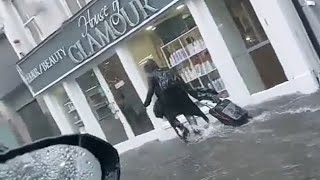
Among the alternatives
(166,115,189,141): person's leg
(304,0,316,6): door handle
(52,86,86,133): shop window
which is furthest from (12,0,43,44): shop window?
(304,0,316,6): door handle

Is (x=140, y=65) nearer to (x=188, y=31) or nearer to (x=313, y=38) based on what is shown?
(x=188, y=31)

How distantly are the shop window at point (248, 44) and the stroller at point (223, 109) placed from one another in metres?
0.06

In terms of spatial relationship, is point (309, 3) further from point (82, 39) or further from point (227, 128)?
point (82, 39)

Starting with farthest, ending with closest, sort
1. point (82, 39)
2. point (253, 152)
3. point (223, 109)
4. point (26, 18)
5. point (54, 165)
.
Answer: point (82, 39), point (26, 18), point (223, 109), point (253, 152), point (54, 165)

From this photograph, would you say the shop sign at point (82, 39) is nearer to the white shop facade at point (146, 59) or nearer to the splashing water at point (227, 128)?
the white shop facade at point (146, 59)

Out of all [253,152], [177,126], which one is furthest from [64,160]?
[177,126]

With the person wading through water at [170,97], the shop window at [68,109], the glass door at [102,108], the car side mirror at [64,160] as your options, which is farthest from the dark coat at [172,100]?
the car side mirror at [64,160]

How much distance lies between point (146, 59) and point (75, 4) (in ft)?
1.10

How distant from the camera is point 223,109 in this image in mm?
1659

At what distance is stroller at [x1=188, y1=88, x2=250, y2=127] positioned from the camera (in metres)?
1.63

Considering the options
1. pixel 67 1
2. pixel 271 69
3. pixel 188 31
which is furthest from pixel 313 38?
pixel 67 1

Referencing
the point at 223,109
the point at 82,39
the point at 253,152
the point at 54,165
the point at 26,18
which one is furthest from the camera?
the point at 82,39

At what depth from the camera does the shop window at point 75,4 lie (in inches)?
72.8

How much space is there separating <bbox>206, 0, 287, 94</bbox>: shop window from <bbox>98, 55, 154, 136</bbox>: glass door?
1.04ft
